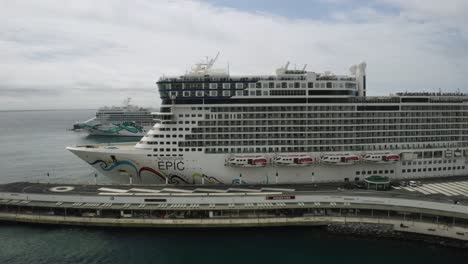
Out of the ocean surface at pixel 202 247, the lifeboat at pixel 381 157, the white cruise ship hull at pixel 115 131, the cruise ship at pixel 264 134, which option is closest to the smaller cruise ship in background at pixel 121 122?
the white cruise ship hull at pixel 115 131

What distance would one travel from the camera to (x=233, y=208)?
110 ft

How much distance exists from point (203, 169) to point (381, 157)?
2159 centimetres

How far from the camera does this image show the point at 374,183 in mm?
37250

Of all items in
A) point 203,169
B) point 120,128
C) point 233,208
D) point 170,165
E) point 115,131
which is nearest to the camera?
point 233,208

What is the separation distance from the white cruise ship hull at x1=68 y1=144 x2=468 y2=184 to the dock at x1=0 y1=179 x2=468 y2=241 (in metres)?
3.76

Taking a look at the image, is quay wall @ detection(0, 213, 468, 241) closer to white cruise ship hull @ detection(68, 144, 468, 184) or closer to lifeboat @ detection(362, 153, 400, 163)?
white cruise ship hull @ detection(68, 144, 468, 184)

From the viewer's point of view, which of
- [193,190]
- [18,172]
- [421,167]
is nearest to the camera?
[193,190]

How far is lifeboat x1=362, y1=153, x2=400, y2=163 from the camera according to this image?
132 feet

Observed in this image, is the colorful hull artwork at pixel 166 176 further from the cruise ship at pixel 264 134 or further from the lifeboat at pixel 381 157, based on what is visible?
the lifeboat at pixel 381 157

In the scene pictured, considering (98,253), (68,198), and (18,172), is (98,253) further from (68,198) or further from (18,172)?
(18,172)

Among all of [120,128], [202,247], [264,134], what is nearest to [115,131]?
[120,128]

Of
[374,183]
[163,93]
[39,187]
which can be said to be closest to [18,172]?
[39,187]

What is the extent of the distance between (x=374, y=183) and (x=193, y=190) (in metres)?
20.2

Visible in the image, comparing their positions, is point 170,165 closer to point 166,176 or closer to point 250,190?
point 166,176
